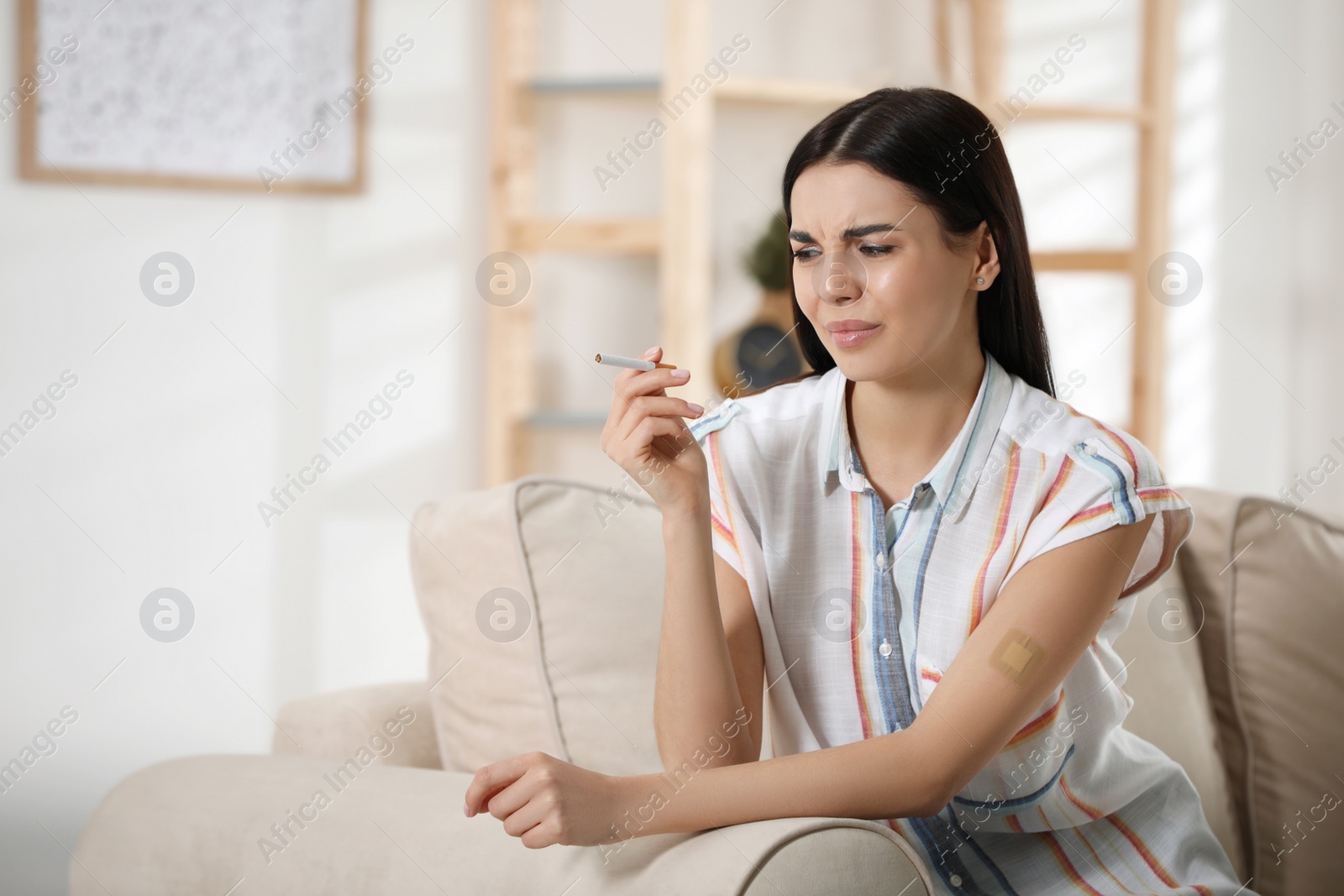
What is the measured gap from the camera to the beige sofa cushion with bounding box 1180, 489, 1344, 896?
146 cm

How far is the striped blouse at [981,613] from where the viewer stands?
1157 mm

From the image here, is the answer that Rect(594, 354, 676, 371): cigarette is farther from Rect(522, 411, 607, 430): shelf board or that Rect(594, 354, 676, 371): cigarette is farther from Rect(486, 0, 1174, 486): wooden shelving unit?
Rect(522, 411, 607, 430): shelf board

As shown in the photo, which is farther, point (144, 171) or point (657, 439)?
point (144, 171)

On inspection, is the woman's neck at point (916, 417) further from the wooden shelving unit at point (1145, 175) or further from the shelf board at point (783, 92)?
the wooden shelving unit at point (1145, 175)

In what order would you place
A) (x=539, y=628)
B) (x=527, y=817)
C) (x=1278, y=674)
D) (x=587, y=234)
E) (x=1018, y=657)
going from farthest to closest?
(x=587, y=234)
(x=1278, y=674)
(x=539, y=628)
(x=1018, y=657)
(x=527, y=817)

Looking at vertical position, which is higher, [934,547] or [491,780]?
[934,547]

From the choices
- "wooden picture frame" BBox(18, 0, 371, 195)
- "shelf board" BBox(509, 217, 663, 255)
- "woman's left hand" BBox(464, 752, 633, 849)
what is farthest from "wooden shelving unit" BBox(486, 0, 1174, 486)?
"woman's left hand" BBox(464, 752, 633, 849)

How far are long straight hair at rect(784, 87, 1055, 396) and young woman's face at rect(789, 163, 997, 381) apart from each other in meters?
0.02

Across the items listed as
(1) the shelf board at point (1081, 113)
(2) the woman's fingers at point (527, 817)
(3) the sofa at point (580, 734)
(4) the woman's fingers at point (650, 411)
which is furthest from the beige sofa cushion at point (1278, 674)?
(1) the shelf board at point (1081, 113)

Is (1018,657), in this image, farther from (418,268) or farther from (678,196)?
(418,268)

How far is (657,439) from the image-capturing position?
1.15m

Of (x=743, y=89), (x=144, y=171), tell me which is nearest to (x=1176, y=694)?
(x=743, y=89)

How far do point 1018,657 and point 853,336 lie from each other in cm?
34

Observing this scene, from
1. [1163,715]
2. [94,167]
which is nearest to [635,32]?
[94,167]
